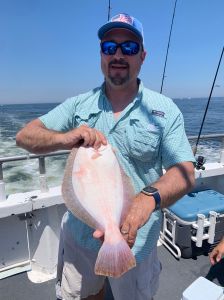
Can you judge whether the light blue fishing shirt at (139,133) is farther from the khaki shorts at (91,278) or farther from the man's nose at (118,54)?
the man's nose at (118,54)

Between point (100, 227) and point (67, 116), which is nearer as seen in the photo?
point (100, 227)

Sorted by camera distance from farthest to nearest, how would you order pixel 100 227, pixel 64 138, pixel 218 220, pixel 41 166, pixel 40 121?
pixel 218 220, pixel 41 166, pixel 40 121, pixel 64 138, pixel 100 227

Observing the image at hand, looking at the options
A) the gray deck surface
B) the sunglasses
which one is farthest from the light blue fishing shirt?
the gray deck surface

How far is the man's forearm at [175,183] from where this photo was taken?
5.05 ft

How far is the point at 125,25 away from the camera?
1.79 m

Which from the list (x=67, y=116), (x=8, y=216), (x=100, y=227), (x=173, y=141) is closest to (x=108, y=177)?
(x=100, y=227)

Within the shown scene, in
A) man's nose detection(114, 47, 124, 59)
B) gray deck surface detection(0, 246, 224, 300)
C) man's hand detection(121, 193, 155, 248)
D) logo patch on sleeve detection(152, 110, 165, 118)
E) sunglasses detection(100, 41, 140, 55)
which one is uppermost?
sunglasses detection(100, 41, 140, 55)

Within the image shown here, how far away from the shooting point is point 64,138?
1586 mm

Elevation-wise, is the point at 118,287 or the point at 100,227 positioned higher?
the point at 100,227

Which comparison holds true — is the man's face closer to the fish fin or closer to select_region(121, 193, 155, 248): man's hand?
the fish fin

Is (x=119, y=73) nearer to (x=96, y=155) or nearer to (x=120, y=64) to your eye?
(x=120, y=64)

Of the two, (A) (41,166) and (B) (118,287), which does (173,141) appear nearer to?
(B) (118,287)

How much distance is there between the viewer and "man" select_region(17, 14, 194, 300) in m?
1.72

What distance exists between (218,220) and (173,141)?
1.98 metres
